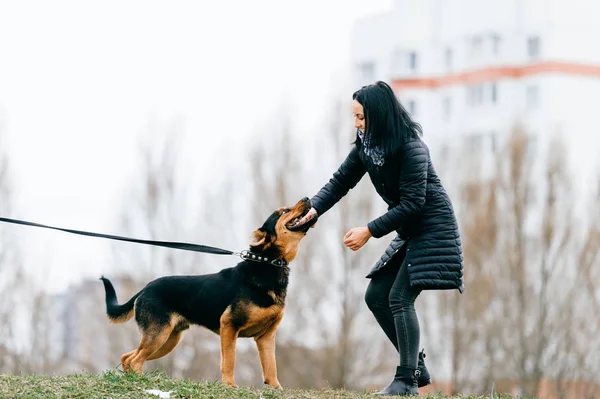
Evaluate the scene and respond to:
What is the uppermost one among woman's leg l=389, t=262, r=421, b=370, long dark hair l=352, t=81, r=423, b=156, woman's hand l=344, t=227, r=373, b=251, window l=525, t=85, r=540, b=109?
window l=525, t=85, r=540, b=109

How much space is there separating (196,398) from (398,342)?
181 cm

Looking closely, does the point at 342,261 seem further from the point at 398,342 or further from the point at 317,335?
the point at 398,342

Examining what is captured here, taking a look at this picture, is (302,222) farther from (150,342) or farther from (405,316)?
(150,342)

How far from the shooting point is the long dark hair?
329 inches

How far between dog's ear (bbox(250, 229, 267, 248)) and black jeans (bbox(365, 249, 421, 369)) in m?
1.00

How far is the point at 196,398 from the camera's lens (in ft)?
25.6

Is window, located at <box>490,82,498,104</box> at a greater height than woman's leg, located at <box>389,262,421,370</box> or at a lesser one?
greater

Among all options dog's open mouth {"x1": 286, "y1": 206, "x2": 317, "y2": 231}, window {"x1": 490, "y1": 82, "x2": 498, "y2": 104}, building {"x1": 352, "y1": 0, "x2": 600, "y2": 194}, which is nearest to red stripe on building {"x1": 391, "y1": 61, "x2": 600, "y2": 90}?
building {"x1": 352, "y1": 0, "x2": 600, "y2": 194}

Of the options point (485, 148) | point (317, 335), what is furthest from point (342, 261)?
point (485, 148)

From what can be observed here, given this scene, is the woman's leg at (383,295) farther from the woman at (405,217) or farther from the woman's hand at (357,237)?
the woman's hand at (357,237)

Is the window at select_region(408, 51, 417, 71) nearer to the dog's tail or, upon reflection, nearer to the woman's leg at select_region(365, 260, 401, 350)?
the dog's tail

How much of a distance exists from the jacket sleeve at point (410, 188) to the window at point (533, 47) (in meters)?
42.7

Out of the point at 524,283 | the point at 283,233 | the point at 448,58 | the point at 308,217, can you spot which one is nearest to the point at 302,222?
the point at 308,217

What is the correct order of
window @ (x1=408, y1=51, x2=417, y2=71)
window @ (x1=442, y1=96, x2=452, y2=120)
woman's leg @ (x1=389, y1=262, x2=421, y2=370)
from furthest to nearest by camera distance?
window @ (x1=408, y1=51, x2=417, y2=71)
window @ (x1=442, y1=96, x2=452, y2=120)
woman's leg @ (x1=389, y1=262, x2=421, y2=370)
